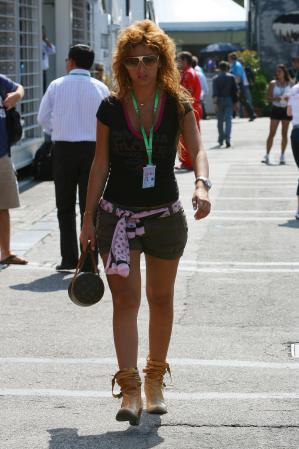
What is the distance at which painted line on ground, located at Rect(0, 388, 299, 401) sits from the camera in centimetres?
602

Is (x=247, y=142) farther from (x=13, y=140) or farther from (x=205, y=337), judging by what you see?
(x=205, y=337)

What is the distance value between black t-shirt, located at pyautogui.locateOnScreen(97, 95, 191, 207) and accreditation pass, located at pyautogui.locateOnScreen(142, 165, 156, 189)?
0.02 metres

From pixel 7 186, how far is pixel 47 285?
1369mm

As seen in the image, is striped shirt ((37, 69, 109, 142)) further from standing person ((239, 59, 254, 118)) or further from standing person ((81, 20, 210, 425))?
standing person ((239, 59, 254, 118))

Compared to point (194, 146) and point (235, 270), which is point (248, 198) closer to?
point (235, 270)

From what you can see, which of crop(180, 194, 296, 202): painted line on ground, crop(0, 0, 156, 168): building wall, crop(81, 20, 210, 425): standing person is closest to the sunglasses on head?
crop(81, 20, 210, 425): standing person

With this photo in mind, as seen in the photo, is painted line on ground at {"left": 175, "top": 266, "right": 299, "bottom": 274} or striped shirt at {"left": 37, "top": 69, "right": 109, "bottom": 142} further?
painted line on ground at {"left": 175, "top": 266, "right": 299, "bottom": 274}

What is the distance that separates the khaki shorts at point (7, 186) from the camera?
10.3m

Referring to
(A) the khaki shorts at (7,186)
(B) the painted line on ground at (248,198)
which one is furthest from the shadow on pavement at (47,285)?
(B) the painted line on ground at (248,198)

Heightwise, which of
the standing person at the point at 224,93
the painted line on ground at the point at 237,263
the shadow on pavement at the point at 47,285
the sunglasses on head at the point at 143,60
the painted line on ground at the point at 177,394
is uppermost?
the sunglasses on head at the point at 143,60

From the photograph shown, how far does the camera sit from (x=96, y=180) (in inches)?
221

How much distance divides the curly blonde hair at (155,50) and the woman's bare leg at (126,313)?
79cm

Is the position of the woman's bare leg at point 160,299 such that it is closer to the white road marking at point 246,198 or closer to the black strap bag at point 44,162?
the white road marking at point 246,198

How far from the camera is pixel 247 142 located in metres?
26.4
